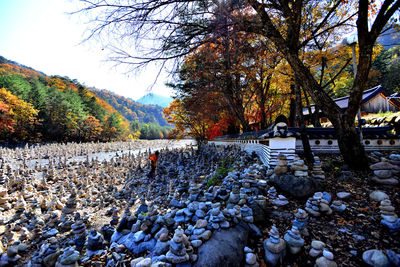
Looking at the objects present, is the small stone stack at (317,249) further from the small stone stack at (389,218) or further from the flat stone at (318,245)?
the small stone stack at (389,218)

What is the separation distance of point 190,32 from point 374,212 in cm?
567

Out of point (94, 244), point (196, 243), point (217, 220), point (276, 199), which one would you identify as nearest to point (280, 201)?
point (276, 199)

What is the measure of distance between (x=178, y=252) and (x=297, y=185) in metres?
2.72

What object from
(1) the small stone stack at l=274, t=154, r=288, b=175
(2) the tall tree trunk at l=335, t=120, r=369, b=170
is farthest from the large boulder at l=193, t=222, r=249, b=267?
(2) the tall tree trunk at l=335, t=120, r=369, b=170

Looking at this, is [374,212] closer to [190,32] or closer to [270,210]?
[270,210]

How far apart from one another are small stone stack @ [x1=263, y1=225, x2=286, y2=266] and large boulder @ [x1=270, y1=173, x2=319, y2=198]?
144cm

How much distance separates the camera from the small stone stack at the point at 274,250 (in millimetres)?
2227

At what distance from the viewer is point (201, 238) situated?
2328 millimetres

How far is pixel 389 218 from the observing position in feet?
7.91

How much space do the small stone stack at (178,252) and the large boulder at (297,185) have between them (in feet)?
8.28

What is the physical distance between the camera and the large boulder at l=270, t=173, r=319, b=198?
3412mm

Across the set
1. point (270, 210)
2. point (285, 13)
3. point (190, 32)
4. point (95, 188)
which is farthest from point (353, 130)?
Answer: point (95, 188)

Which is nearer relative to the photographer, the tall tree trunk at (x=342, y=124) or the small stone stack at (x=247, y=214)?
the small stone stack at (x=247, y=214)

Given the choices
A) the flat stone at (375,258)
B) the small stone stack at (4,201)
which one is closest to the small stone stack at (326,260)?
the flat stone at (375,258)
